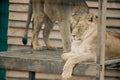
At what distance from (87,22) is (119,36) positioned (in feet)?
2.07

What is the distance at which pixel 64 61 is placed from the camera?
9.95 feet

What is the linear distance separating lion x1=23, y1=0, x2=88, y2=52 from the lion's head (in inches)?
4.3

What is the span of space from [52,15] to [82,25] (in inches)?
27.2

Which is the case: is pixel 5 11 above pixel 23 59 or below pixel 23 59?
above

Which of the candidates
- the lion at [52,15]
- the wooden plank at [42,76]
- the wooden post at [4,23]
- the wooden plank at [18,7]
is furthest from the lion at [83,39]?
the wooden post at [4,23]

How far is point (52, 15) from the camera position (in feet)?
12.2

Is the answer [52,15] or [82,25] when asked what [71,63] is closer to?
[82,25]

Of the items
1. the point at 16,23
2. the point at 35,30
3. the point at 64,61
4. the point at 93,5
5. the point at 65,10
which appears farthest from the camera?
the point at 16,23

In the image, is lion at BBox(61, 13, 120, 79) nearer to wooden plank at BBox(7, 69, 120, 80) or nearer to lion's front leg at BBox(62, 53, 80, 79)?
lion's front leg at BBox(62, 53, 80, 79)

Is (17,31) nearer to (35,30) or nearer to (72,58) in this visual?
(35,30)

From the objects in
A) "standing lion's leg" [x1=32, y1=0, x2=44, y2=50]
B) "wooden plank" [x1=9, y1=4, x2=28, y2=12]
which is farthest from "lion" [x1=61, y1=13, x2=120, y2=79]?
"wooden plank" [x1=9, y1=4, x2=28, y2=12]

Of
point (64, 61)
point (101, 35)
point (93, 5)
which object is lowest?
point (64, 61)

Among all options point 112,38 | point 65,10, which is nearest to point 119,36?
point 112,38

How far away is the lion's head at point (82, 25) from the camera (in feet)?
10.1
